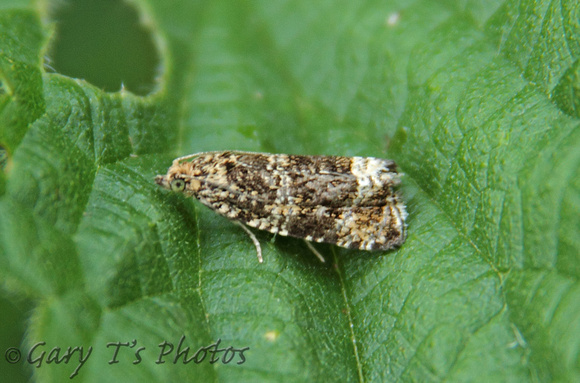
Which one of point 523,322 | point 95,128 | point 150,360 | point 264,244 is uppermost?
point 95,128

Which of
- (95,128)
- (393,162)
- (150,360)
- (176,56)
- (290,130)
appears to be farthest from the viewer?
(176,56)

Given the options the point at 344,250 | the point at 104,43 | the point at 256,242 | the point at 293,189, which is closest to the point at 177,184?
the point at 256,242

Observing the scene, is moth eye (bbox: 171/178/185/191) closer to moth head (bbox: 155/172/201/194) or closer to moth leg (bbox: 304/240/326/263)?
moth head (bbox: 155/172/201/194)

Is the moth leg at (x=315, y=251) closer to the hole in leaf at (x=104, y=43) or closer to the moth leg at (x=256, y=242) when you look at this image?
the moth leg at (x=256, y=242)

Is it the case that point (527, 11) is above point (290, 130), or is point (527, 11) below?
below

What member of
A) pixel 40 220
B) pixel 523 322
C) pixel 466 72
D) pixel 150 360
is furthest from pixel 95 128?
pixel 523 322

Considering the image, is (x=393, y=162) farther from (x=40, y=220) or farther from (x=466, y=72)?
(x=40, y=220)
